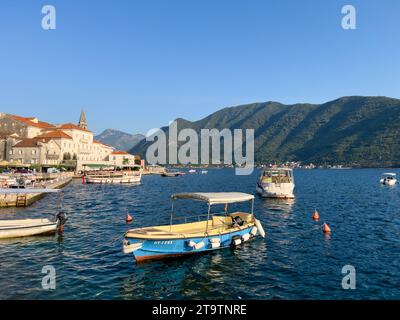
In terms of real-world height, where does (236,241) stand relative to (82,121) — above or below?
below

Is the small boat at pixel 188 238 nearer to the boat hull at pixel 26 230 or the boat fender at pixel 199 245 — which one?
the boat fender at pixel 199 245

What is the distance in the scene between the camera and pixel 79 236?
28.1 m

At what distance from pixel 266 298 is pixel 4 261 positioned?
18.3 m

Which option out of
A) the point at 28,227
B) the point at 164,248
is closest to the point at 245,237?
the point at 164,248

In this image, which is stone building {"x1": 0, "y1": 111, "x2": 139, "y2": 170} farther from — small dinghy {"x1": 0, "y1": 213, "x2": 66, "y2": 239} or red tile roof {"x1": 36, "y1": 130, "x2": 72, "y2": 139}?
small dinghy {"x1": 0, "y1": 213, "x2": 66, "y2": 239}

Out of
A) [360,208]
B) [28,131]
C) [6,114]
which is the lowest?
[360,208]

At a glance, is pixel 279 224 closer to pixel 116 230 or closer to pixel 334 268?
pixel 334 268

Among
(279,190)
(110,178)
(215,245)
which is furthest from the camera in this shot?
(110,178)

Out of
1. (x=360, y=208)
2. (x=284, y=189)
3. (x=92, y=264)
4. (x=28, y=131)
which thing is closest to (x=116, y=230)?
(x=92, y=264)

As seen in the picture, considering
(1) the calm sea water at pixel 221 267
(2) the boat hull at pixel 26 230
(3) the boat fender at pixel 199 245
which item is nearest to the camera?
(1) the calm sea water at pixel 221 267
